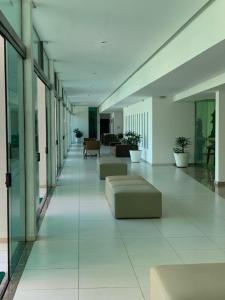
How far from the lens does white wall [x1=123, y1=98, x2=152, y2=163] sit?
688 inches

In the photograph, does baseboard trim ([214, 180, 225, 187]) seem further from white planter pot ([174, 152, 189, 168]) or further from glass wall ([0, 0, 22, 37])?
glass wall ([0, 0, 22, 37])

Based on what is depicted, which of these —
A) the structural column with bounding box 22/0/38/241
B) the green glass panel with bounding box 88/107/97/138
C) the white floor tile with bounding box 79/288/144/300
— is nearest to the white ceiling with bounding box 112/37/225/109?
the structural column with bounding box 22/0/38/241

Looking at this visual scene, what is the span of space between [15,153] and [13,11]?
1.71m

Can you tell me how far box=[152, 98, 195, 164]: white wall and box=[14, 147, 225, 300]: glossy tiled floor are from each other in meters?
7.45

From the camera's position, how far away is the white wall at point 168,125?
1672 cm

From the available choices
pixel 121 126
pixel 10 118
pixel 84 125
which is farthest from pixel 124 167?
pixel 84 125

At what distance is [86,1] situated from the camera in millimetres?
6031

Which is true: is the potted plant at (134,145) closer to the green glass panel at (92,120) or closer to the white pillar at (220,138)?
the white pillar at (220,138)

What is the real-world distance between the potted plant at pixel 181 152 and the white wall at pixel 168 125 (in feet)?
1.05

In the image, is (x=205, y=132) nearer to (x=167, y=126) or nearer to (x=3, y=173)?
(x=167, y=126)

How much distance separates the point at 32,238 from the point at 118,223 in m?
1.58

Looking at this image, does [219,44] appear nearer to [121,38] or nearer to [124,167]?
[121,38]

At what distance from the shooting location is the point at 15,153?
499 cm

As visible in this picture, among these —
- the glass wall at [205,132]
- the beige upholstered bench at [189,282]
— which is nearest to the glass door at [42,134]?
the beige upholstered bench at [189,282]
